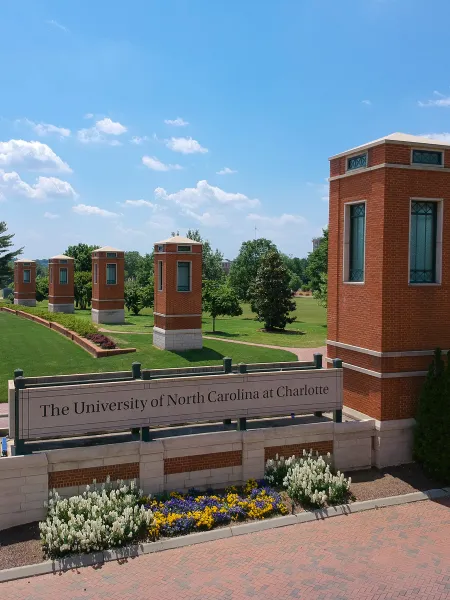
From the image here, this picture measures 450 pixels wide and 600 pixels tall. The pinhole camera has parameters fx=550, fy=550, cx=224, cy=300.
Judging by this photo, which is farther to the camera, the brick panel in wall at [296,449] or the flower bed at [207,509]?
the brick panel in wall at [296,449]

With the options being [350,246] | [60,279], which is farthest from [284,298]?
[350,246]

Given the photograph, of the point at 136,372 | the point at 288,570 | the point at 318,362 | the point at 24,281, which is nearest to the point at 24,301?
the point at 24,281

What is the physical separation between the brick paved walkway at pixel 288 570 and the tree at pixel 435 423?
6.09 feet

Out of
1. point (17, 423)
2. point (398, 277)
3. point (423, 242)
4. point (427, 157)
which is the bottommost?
point (17, 423)

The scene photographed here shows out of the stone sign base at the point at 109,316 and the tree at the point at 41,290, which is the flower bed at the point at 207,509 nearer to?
the stone sign base at the point at 109,316

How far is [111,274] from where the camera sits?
38406 millimetres

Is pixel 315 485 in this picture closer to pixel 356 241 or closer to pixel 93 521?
pixel 93 521

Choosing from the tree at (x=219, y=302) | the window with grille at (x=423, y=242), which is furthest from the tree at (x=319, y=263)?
the window with grille at (x=423, y=242)

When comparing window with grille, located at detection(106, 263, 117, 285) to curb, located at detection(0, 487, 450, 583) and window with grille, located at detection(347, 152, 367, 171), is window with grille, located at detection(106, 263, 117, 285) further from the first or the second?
curb, located at detection(0, 487, 450, 583)

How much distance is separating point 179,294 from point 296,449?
15.5 meters

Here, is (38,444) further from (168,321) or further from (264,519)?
(168,321)

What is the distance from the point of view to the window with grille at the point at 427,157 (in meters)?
12.6

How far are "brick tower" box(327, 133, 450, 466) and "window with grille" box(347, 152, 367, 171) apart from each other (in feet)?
0.08

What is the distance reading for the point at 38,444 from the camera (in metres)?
11.0
